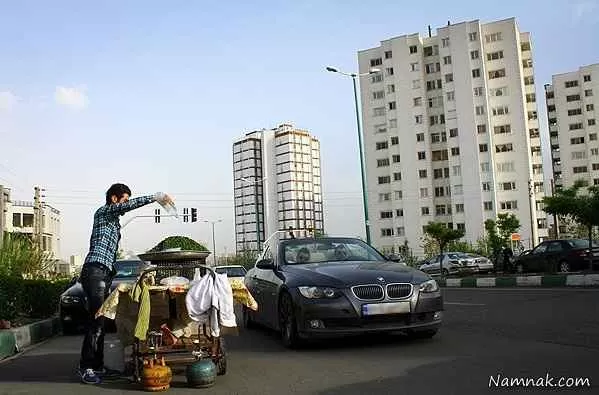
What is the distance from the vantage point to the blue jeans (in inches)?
251

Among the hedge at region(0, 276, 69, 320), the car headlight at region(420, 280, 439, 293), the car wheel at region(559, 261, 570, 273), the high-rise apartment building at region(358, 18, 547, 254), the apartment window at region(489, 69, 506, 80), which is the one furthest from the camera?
the apartment window at region(489, 69, 506, 80)

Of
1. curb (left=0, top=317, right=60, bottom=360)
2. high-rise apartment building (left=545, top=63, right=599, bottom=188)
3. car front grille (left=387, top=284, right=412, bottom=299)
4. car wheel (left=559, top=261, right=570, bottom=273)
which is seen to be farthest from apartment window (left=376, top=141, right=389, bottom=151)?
car front grille (left=387, top=284, right=412, bottom=299)

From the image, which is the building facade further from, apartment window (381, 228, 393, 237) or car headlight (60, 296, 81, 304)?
car headlight (60, 296, 81, 304)

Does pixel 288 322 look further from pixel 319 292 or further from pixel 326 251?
pixel 326 251

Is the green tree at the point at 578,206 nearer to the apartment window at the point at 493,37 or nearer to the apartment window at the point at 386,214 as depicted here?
the apartment window at the point at 493,37

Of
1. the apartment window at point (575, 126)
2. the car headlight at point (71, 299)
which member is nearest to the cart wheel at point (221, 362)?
the car headlight at point (71, 299)

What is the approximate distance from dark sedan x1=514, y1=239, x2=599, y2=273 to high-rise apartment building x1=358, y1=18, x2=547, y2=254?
48.1 meters

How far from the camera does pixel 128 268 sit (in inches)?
522

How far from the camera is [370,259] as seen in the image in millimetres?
8883

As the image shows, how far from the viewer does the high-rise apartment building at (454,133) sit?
249 ft

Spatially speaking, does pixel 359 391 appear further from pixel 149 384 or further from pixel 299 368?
pixel 149 384

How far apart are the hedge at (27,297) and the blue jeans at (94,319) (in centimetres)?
444

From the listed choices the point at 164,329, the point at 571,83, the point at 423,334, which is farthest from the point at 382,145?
the point at 164,329

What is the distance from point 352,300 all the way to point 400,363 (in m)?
1.07
